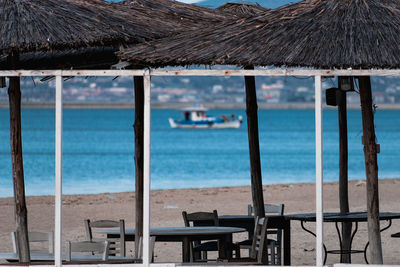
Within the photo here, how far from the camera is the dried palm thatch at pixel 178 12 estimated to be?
28.3ft

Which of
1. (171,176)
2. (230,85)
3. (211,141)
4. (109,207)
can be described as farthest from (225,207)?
(230,85)

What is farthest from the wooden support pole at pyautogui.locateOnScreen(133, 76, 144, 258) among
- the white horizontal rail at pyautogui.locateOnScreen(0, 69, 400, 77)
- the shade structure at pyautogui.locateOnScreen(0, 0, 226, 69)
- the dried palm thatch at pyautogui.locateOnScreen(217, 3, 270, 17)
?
the dried palm thatch at pyautogui.locateOnScreen(217, 3, 270, 17)

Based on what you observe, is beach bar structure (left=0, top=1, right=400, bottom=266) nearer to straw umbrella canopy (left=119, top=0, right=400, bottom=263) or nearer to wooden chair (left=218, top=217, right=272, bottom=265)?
straw umbrella canopy (left=119, top=0, right=400, bottom=263)

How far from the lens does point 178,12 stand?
9.09 meters

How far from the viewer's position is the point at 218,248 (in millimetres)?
7734

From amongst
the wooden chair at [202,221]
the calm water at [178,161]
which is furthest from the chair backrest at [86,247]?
the calm water at [178,161]

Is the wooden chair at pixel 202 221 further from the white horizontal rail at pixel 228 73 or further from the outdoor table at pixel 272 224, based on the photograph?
the white horizontal rail at pixel 228 73

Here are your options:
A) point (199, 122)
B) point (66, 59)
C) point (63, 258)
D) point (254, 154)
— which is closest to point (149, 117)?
point (63, 258)

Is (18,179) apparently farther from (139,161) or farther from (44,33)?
(139,161)

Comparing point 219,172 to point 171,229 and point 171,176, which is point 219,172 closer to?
point 171,176

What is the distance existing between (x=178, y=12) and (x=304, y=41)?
2.77 meters

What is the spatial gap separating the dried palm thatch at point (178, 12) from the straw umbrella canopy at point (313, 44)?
1.40m

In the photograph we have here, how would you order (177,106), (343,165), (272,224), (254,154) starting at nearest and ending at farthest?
(272,224), (254,154), (343,165), (177,106)

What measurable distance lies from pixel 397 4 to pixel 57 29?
2.68 meters
